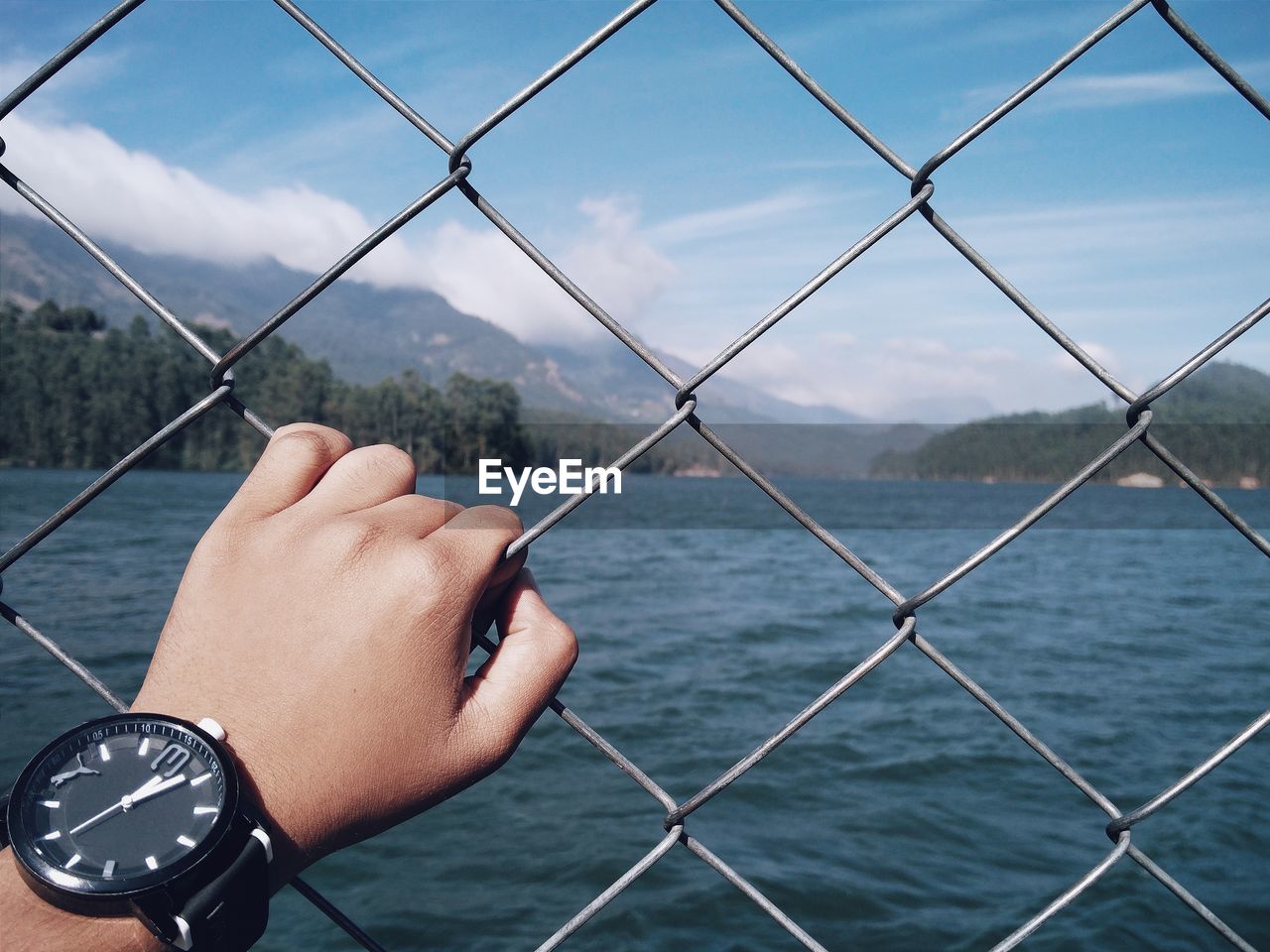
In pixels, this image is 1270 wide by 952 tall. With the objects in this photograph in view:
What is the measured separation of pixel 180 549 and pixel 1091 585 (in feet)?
89.9

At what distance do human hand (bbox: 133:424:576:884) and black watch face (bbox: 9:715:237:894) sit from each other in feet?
0.18

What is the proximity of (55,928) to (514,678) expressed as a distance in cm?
48

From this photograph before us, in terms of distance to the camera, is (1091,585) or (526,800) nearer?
(526,800)

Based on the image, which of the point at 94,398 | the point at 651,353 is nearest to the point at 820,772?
the point at 651,353

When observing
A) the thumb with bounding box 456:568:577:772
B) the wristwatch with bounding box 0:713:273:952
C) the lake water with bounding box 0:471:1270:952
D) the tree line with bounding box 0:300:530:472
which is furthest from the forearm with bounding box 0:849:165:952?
the tree line with bounding box 0:300:530:472

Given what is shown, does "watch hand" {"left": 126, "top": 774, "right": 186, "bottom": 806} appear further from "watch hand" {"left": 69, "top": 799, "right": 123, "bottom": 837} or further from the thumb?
the thumb

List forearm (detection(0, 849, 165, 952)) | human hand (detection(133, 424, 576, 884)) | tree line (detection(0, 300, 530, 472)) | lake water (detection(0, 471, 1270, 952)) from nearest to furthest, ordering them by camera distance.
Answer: forearm (detection(0, 849, 165, 952)), human hand (detection(133, 424, 576, 884)), lake water (detection(0, 471, 1270, 952)), tree line (detection(0, 300, 530, 472))

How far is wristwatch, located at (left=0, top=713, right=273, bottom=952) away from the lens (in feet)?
2.83

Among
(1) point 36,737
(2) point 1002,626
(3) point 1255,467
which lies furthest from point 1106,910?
(2) point 1002,626

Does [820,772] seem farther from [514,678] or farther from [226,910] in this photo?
[226,910]

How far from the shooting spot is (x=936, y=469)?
7094 centimetres

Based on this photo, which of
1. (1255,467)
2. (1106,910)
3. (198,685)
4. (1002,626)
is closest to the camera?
(198,685)

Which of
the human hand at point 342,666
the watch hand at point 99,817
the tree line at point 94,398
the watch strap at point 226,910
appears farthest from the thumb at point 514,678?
the tree line at point 94,398

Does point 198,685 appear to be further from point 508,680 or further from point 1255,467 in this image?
point 1255,467
